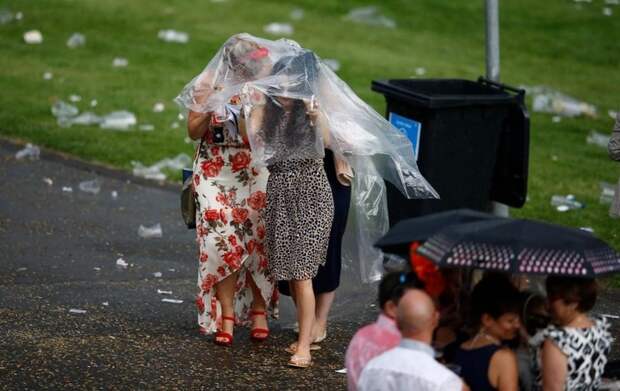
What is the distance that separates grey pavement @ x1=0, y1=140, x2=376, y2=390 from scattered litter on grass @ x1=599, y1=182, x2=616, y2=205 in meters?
3.11

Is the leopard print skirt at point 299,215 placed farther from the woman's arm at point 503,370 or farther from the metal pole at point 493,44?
the metal pole at point 493,44

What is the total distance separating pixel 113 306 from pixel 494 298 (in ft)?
Answer: 10.1

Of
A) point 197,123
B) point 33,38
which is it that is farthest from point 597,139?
point 33,38

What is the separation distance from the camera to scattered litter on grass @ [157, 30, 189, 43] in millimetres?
15344

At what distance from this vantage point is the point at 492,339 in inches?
155

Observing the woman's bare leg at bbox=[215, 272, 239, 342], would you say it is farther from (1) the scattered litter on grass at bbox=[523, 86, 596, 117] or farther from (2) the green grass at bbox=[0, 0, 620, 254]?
(1) the scattered litter on grass at bbox=[523, 86, 596, 117]

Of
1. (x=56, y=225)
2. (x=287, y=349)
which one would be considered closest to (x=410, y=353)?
(x=287, y=349)

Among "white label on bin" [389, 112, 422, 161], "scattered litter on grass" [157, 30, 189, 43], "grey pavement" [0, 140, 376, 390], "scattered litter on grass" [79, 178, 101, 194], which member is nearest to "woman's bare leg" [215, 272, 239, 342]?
"grey pavement" [0, 140, 376, 390]

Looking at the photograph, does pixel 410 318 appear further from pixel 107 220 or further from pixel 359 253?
pixel 107 220

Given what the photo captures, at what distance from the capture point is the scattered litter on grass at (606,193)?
9420 millimetres

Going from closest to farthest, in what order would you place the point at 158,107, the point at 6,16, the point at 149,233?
the point at 149,233
the point at 158,107
the point at 6,16

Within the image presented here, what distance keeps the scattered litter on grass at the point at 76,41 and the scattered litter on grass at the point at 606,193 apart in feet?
24.2

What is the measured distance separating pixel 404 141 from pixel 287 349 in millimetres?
1156

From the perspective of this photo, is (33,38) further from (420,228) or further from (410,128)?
(420,228)
